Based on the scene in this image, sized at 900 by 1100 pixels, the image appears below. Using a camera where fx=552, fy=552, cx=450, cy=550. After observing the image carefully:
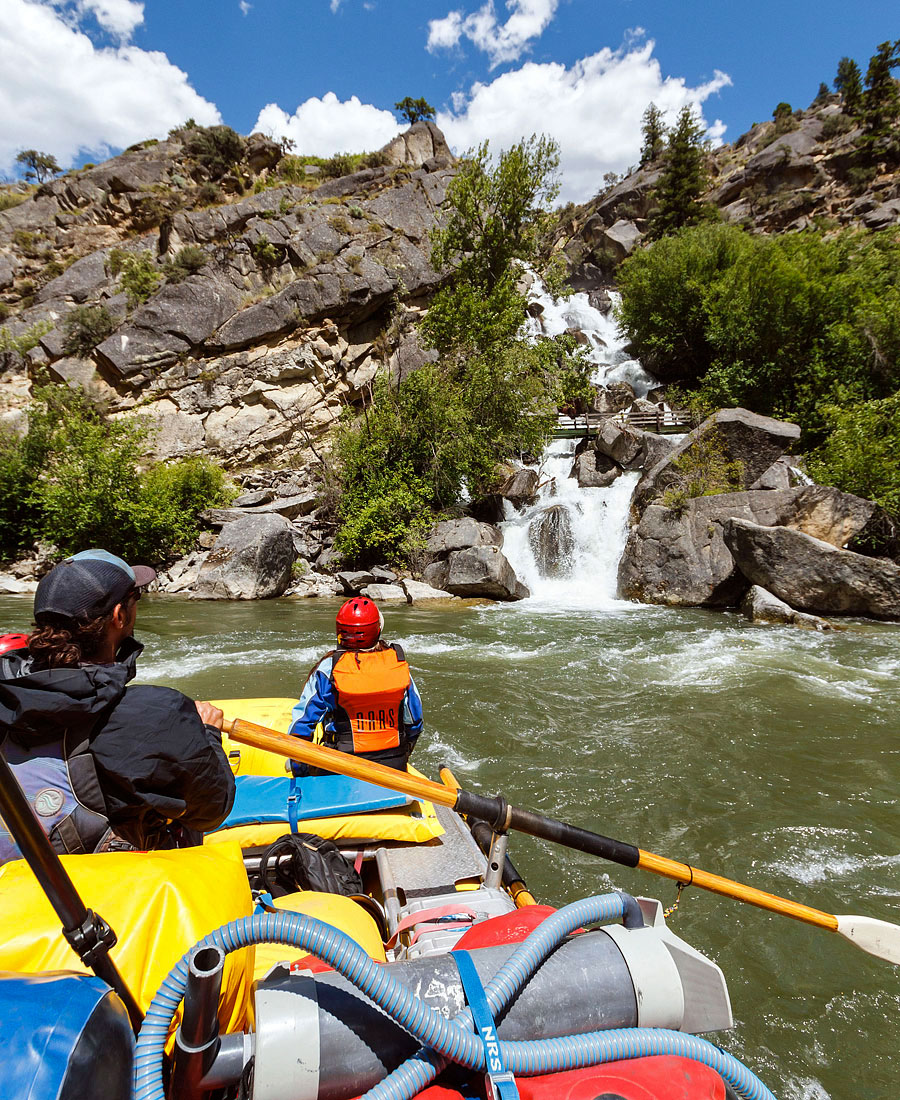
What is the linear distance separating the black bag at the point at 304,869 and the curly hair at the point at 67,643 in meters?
1.51

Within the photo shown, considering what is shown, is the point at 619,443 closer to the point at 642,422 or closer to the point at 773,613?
the point at 642,422

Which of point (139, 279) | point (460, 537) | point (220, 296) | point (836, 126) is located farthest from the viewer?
point (836, 126)

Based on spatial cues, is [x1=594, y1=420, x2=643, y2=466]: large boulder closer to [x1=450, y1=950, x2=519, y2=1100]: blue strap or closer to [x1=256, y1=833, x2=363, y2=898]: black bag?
[x1=256, y1=833, x2=363, y2=898]: black bag

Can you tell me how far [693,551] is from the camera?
40.8 feet

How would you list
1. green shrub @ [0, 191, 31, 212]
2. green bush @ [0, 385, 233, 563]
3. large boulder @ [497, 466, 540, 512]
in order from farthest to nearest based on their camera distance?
green shrub @ [0, 191, 31, 212]
large boulder @ [497, 466, 540, 512]
green bush @ [0, 385, 233, 563]

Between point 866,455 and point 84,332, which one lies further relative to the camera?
point 84,332

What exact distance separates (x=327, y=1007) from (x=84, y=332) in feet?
86.6

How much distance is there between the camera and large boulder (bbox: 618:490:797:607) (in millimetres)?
12102

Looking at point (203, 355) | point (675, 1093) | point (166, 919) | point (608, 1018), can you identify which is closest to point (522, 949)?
point (608, 1018)

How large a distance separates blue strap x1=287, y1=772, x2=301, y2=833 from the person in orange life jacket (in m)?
0.39

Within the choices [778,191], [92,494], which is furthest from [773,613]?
[778,191]

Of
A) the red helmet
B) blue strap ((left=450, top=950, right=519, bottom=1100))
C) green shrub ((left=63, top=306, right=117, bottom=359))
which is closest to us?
blue strap ((left=450, top=950, right=519, bottom=1100))

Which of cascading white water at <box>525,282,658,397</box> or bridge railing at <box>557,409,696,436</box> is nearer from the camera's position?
bridge railing at <box>557,409,696,436</box>

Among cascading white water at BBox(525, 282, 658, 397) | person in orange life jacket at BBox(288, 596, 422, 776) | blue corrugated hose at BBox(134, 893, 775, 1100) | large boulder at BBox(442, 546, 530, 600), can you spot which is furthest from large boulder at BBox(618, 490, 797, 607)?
cascading white water at BBox(525, 282, 658, 397)
